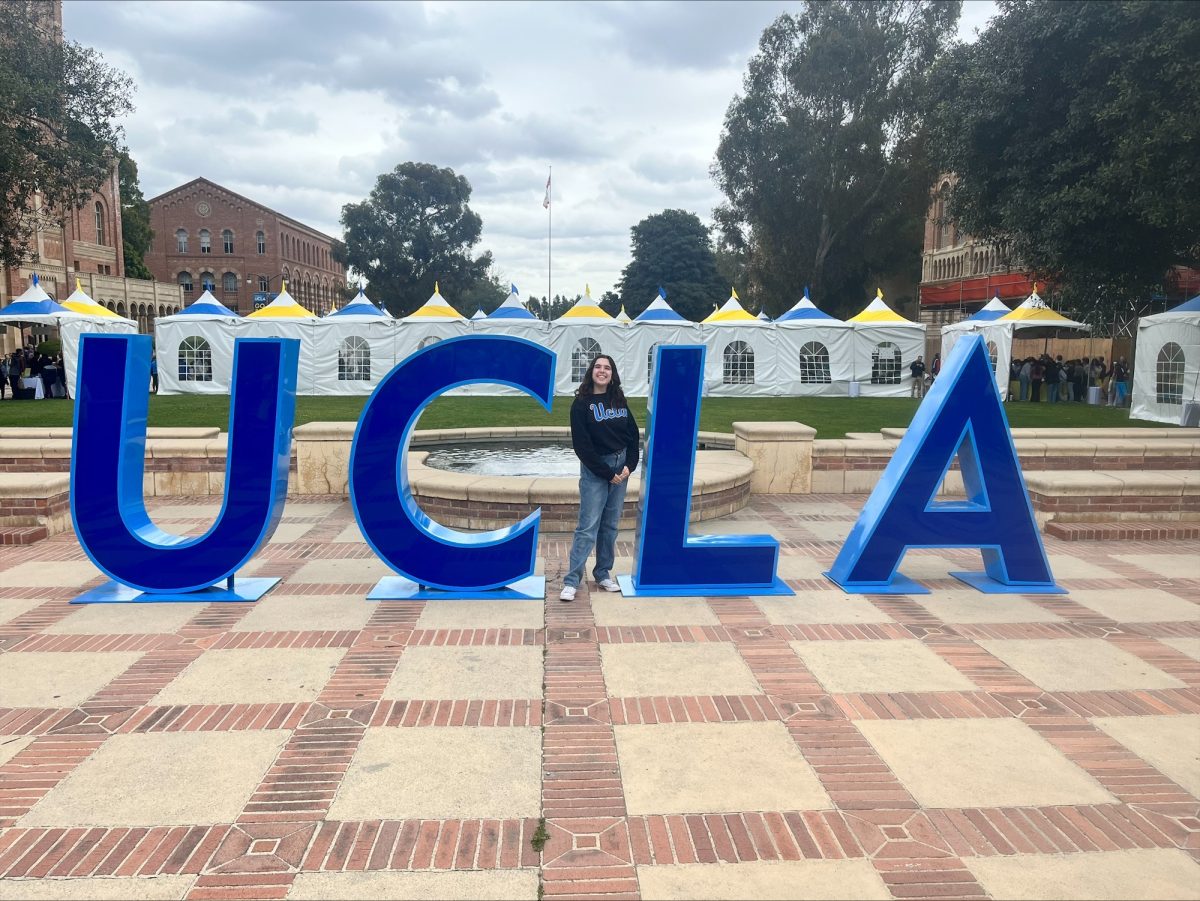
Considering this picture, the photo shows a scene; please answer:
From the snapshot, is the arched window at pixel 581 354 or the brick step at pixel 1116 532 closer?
the brick step at pixel 1116 532

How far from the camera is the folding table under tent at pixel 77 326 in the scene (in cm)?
2127

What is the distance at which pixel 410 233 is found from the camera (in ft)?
185

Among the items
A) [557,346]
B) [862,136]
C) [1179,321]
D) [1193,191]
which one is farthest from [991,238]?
[862,136]

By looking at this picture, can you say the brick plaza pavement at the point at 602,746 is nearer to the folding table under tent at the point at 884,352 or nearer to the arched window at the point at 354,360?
the arched window at the point at 354,360

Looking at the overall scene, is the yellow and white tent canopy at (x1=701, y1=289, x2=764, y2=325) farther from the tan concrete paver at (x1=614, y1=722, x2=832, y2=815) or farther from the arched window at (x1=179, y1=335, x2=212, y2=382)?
the tan concrete paver at (x1=614, y1=722, x2=832, y2=815)

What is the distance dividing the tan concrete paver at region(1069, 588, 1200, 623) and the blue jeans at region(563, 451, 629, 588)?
338 centimetres

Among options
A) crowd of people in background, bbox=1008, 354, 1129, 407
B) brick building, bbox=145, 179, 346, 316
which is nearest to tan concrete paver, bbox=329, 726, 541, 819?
crowd of people in background, bbox=1008, 354, 1129, 407

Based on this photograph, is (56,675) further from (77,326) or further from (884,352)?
(884,352)

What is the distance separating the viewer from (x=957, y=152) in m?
16.7

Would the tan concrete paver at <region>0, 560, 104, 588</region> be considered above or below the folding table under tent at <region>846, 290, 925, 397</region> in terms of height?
below

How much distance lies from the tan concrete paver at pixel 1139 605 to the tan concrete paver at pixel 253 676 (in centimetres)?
509

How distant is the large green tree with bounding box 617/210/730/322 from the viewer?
60781 millimetres

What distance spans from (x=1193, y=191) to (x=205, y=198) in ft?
231

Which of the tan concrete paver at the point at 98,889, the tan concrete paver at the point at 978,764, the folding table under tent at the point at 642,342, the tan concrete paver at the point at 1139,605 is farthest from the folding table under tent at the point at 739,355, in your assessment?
the tan concrete paver at the point at 98,889
